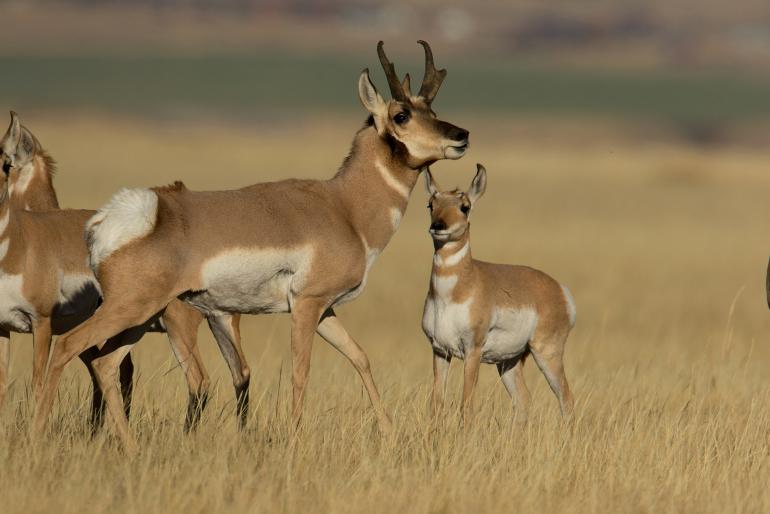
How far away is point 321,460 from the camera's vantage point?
6461 mm

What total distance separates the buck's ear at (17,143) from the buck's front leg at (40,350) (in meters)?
0.94

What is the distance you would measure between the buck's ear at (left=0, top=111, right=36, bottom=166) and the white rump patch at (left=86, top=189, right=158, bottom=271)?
1005mm

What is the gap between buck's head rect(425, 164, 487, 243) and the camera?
8070 millimetres

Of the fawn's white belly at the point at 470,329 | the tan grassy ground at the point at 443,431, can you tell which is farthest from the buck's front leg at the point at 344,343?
the fawn's white belly at the point at 470,329

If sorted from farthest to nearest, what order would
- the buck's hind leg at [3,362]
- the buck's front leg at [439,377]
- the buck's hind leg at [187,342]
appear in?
the buck's front leg at [439,377]
the buck's hind leg at [187,342]
the buck's hind leg at [3,362]

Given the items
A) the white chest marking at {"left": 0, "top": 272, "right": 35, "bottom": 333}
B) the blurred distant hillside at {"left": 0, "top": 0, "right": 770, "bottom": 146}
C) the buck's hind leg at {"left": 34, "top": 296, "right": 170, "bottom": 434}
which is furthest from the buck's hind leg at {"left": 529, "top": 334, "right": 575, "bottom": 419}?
the blurred distant hillside at {"left": 0, "top": 0, "right": 770, "bottom": 146}

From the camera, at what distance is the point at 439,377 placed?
809 centimetres

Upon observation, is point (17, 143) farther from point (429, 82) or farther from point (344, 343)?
point (429, 82)

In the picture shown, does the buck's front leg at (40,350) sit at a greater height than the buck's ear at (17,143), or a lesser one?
lesser

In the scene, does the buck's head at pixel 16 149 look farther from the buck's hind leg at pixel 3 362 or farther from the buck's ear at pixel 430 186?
the buck's ear at pixel 430 186

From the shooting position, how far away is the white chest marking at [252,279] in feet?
22.4

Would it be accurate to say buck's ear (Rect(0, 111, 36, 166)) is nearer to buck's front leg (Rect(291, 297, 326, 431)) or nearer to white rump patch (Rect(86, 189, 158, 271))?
white rump patch (Rect(86, 189, 158, 271))

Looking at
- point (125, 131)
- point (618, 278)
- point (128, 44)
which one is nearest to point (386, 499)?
point (618, 278)

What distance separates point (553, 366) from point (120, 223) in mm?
3164
